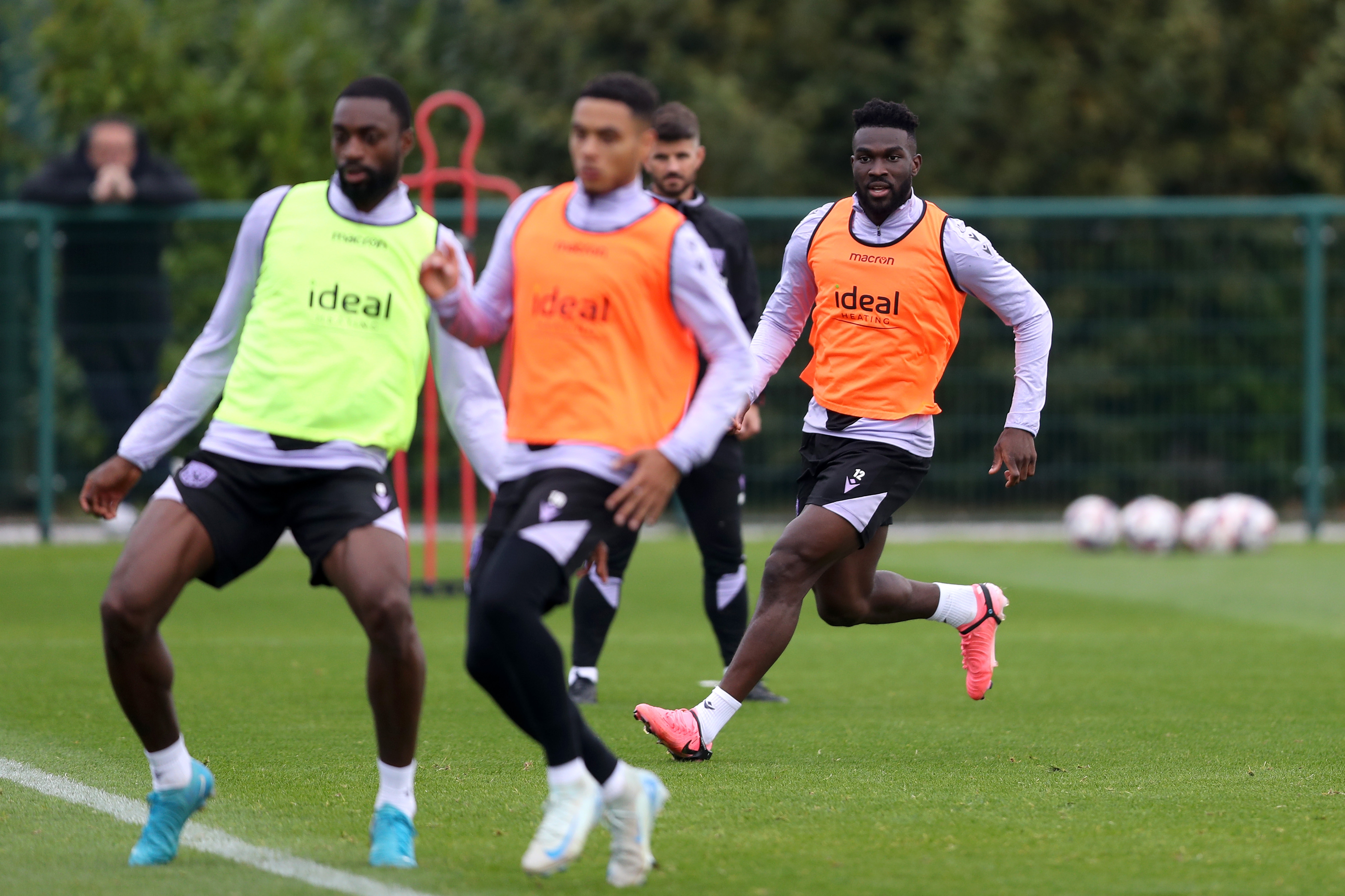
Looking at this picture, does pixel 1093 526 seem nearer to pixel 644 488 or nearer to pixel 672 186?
pixel 672 186

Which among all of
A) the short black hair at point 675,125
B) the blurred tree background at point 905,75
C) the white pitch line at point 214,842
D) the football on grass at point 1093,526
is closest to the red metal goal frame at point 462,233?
the short black hair at point 675,125

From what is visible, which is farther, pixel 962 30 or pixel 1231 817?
pixel 962 30

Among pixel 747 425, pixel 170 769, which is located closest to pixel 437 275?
pixel 170 769

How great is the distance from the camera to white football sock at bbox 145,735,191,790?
5207mm

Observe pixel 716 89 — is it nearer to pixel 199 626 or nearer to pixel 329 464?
pixel 199 626

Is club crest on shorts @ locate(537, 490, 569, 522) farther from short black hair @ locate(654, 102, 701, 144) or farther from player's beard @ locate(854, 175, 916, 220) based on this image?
short black hair @ locate(654, 102, 701, 144)

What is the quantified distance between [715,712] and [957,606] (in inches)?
53.6

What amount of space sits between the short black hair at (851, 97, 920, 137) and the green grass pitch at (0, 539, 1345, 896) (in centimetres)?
227

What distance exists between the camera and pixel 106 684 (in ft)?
28.7

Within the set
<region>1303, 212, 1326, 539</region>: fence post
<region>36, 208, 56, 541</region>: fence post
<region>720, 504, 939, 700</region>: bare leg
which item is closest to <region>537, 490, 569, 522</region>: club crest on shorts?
<region>720, 504, 939, 700</region>: bare leg

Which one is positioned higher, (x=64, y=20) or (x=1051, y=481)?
(x=64, y=20)

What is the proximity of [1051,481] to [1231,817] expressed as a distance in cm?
1081

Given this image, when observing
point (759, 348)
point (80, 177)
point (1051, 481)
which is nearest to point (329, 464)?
point (759, 348)

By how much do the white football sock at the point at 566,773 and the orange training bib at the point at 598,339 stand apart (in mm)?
803
